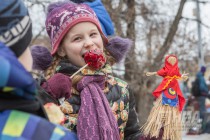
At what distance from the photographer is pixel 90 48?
2.17m

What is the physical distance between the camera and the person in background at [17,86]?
1.19 m

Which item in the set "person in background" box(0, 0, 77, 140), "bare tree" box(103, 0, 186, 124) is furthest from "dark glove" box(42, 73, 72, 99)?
"bare tree" box(103, 0, 186, 124)

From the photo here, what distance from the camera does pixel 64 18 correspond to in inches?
86.0

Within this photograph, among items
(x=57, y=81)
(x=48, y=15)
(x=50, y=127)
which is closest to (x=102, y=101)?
(x=57, y=81)

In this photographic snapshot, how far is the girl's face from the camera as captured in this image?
2168mm

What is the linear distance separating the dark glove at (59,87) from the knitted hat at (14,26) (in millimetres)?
612

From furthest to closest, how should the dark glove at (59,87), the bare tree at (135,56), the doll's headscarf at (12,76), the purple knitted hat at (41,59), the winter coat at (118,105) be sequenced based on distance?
the bare tree at (135,56), the purple knitted hat at (41,59), the winter coat at (118,105), the dark glove at (59,87), the doll's headscarf at (12,76)

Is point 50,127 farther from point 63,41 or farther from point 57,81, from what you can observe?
point 63,41

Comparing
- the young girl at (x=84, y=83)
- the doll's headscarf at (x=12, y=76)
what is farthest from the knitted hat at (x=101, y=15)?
the doll's headscarf at (x=12, y=76)

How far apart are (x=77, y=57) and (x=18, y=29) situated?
93 centimetres

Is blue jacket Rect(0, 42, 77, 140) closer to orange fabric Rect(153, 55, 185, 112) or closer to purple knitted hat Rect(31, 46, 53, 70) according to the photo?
purple knitted hat Rect(31, 46, 53, 70)

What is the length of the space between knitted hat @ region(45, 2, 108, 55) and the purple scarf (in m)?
0.28

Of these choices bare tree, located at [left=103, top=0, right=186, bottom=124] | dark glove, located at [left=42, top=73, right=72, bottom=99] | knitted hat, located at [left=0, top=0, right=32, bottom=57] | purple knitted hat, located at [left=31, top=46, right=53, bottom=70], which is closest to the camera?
knitted hat, located at [left=0, top=0, right=32, bottom=57]

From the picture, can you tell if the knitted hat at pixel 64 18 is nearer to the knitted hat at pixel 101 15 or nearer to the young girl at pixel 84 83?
the young girl at pixel 84 83
